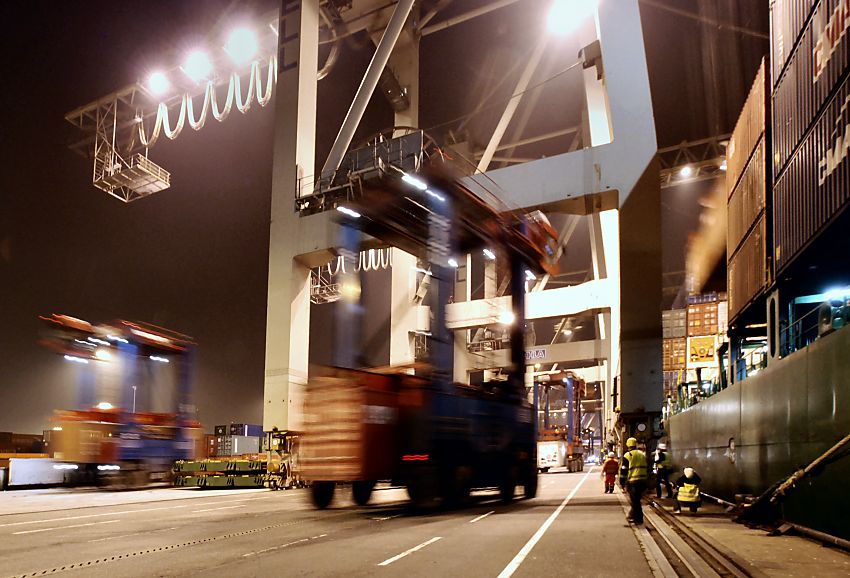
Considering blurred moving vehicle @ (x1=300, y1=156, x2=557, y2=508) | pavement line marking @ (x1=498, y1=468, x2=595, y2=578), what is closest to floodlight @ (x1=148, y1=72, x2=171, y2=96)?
blurred moving vehicle @ (x1=300, y1=156, x2=557, y2=508)

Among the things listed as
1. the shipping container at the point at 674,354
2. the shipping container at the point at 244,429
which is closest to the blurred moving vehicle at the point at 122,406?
the shipping container at the point at 244,429

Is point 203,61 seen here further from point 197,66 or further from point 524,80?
point 524,80

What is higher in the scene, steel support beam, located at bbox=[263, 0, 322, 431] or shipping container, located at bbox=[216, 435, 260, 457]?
steel support beam, located at bbox=[263, 0, 322, 431]

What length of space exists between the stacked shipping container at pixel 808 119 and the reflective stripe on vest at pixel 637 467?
4.72 metres

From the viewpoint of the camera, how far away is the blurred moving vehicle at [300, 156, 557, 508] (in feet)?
43.3

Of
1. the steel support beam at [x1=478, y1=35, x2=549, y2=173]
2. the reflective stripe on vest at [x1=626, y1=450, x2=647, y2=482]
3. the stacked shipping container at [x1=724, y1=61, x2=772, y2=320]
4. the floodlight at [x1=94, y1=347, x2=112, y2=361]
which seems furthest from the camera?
the steel support beam at [x1=478, y1=35, x2=549, y2=173]

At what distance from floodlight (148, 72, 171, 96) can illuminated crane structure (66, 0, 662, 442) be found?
5cm

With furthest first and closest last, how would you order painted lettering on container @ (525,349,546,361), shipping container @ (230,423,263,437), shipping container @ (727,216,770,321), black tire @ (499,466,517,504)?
painted lettering on container @ (525,349,546,361)
shipping container @ (230,423,263,437)
black tire @ (499,466,517,504)
shipping container @ (727,216,770,321)

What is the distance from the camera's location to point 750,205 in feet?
55.4

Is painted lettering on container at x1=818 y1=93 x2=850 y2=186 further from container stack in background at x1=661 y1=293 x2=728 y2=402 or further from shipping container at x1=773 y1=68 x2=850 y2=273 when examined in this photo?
container stack in background at x1=661 y1=293 x2=728 y2=402

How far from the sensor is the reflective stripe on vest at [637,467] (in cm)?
1200

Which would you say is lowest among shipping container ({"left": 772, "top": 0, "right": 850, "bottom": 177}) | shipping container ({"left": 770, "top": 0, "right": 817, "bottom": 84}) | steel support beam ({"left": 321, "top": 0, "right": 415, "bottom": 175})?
shipping container ({"left": 772, "top": 0, "right": 850, "bottom": 177})

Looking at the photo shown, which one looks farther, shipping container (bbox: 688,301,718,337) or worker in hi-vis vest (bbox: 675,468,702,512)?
shipping container (bbox: 688,301,718,337)

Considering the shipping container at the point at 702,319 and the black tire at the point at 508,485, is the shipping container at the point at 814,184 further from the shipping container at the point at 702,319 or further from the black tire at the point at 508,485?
the shipping container at the point at 702,319
